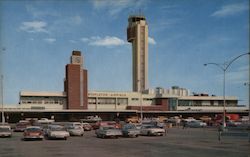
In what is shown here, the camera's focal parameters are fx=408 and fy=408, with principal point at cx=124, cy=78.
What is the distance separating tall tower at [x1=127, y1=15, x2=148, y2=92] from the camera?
15450 centimetres

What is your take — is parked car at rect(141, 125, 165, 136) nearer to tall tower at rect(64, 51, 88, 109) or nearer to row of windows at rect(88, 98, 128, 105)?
tall tower at rect(64, 51, 88, 109)

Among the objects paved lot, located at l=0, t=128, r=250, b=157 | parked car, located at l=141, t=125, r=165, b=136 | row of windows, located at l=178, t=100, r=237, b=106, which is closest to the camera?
paved lot, located at l=0, t=128, r=250, b=157

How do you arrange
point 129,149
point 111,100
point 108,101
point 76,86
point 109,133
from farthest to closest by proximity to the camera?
1. point 111,100
2. point 108,101
3. point 76,86
4. point 109,133
5. point 129,149

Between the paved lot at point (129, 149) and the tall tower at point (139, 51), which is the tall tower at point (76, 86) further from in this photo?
the paved lot at point (129, 149)

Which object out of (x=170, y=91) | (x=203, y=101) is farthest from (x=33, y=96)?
(x=203, y=101)

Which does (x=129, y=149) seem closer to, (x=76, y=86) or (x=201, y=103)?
(x=76, y=86)

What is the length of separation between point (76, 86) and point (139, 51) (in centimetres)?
4698

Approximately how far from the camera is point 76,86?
381 feet

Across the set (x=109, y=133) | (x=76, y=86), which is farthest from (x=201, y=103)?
(x=109, y=133)

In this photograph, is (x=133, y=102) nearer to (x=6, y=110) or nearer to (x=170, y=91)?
(x=170, y=91)

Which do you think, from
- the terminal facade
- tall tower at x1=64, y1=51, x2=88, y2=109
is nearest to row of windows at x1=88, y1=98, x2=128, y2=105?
the terminal facade

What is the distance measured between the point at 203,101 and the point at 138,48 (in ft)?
113

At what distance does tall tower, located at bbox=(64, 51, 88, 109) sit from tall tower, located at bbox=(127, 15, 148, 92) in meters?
36.5

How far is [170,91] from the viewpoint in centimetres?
14200
